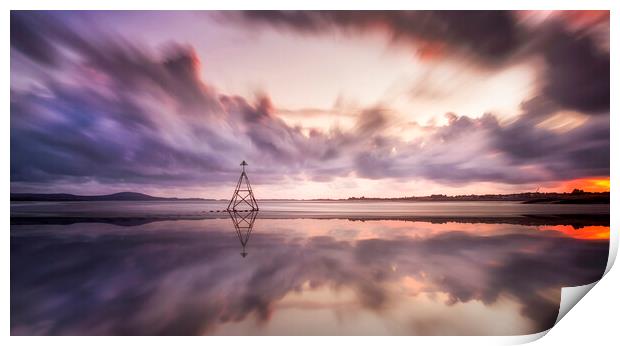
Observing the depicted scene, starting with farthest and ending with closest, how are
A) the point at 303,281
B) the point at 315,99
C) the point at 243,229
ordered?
1. the point at 243,229
2. the point at 315,99
3. the point at 303,281

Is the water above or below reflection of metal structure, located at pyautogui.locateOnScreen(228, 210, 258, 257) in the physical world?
below

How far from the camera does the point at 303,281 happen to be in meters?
2.94

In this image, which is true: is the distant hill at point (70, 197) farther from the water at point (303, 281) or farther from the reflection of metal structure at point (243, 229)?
the reflection of metal structure at point (243, 229)

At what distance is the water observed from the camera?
257 cm

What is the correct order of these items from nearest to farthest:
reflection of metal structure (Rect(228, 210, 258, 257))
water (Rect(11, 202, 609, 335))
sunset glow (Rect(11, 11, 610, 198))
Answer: water (Rect(11, 202, 609, 335)), sunset glow (Rect(11, 11, 610, 198)), reflection of metal structure (Rect(228, 210, 258, 257))

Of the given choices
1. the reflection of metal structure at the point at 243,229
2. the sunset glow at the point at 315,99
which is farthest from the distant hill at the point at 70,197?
the reflection of metal structure at the point at 243,229

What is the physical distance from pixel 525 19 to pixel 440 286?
2.97m

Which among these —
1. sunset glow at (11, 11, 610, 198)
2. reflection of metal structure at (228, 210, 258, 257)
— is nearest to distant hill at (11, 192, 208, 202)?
sunset glow at (11, 11, 610, 198)

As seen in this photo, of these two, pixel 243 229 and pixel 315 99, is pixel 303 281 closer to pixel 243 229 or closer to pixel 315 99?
pixel 243 229

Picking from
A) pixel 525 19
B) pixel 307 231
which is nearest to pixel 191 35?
pixel 307 231

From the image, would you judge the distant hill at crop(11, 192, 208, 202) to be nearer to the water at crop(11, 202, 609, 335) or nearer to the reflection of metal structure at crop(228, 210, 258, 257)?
the water at crop(11, 202, 609, 335)

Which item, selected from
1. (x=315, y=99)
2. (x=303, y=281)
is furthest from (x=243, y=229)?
(x=315, y=99)
